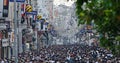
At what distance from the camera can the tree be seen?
848 cm

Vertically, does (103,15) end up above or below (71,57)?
above

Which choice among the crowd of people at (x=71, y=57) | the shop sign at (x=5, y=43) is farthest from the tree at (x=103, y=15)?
the shop sign at (x=5, y=43)

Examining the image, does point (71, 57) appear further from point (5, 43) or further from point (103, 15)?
point (103, 15)

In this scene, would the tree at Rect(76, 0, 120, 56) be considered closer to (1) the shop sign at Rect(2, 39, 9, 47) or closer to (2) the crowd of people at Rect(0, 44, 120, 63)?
(2) the crowd of people at Rect(0, 44, 120, 63)

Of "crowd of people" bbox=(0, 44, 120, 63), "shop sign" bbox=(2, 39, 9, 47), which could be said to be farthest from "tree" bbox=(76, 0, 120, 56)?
"shop sign" bbox=(2, 39, 9, 47)

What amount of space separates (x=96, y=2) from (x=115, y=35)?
1390mm

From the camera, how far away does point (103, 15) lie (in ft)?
30.1

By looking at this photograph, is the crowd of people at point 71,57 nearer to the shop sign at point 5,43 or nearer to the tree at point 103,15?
the shop sign at point 5,43

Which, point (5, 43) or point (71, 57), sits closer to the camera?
point (71, 57)

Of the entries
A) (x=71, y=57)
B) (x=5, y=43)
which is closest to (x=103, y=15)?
(x=71, y=57)

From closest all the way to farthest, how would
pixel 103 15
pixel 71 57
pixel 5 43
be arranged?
1. pixel 103 15
2. pixel 71 57
3. pixel 5 43

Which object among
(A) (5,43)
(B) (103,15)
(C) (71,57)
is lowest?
Result: (A) (5,43)

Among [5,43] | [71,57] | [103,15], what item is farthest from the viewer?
[5,43]

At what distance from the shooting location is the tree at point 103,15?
848 cm
